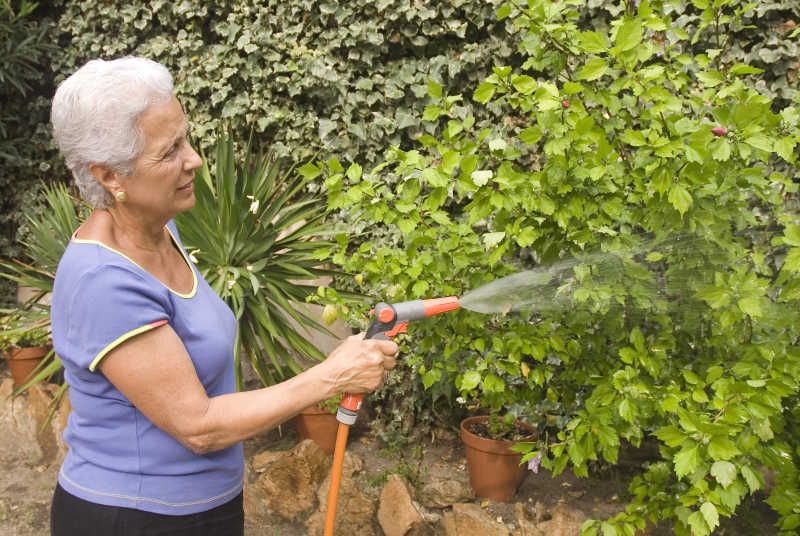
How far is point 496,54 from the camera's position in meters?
4.18

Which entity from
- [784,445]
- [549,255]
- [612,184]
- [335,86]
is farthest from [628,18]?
[335,86]

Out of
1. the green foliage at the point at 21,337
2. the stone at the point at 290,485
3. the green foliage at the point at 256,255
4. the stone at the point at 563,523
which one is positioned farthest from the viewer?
the green foliage at the point at 21,337

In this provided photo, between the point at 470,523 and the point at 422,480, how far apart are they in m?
0.63

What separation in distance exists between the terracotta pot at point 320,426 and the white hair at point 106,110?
2988 millimetres

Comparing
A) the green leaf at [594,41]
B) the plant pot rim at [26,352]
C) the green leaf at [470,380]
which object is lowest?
the plant pot rim at [26,352]

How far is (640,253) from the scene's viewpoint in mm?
2227

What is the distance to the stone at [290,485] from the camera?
3.79 metres

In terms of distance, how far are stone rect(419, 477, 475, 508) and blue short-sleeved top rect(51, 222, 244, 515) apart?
2045mm

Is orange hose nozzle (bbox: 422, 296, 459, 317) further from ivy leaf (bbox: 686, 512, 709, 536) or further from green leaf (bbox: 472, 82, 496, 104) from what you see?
ivy leaf (bbox: 686, 512, 709, 536)

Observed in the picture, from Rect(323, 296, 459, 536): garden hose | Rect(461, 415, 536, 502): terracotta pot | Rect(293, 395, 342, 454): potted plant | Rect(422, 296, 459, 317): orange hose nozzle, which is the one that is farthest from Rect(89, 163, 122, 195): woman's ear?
Rect(293, 395, 342, 454): potted plant

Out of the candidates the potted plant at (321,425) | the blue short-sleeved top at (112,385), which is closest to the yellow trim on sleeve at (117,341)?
the blue short-sleeved top at (112,385)

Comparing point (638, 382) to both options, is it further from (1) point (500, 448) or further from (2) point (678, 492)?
(1) point (500, 448)

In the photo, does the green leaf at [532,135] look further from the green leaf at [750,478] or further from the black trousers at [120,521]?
the black trousers at [120,521]

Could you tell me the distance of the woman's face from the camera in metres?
1.50
